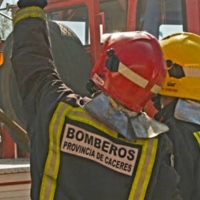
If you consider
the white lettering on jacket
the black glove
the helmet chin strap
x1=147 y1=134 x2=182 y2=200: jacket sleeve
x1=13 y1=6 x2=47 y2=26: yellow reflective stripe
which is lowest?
x1=147 y1=134 x2=182 y2=200: jacket sleeve

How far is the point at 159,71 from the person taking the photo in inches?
86.0

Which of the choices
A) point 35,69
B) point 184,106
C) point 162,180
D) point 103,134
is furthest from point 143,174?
point 184,106

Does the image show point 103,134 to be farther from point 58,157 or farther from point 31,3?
point 31,3

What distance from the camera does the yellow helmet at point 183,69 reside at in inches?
108

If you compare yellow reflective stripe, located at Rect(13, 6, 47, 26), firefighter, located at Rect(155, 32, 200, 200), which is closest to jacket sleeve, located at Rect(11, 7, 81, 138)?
yellow reflective stripe, located at Rect(13, 6, 47, 26)

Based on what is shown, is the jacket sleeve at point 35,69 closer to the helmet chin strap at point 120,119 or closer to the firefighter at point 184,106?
the helmet chin strap at point 120,119

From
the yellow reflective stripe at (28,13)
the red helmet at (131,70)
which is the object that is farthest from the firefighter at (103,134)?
the yellow reflective stripe at (28,13)

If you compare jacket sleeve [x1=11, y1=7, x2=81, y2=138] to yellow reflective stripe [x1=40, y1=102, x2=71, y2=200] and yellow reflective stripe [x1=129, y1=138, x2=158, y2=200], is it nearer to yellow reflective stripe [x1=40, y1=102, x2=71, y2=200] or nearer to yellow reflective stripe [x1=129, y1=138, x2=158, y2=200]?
yellow reflective stripe [x1=40, y1=102, x2=71, y2=200]

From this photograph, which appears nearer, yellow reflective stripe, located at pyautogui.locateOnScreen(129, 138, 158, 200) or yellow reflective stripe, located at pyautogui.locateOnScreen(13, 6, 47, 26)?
yellow reflective stripe, located at pyautogui.locateOnScreen(129, 138, 158, 200)

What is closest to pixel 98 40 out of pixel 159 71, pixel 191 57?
pixel 191 57

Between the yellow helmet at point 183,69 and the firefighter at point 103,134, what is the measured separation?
57 cm

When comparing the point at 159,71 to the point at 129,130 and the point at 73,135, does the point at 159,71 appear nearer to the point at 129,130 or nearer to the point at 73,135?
the point at 129,130

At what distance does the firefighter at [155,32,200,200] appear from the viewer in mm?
2381

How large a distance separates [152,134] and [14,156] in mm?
3886
